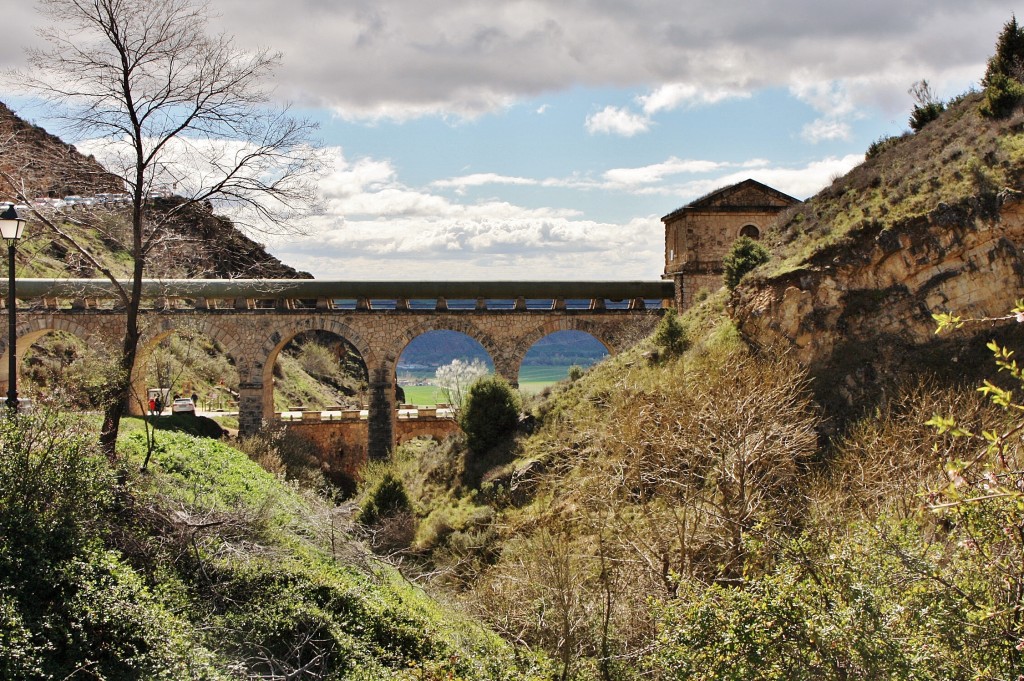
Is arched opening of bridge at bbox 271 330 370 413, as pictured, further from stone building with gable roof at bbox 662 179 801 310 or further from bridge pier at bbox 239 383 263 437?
stone building with gable roof at bbox 662 179 801 310

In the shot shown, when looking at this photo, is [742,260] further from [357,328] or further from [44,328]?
[44,328]

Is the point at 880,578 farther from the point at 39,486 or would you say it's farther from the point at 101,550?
the point at 39,486

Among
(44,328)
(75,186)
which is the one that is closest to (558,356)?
(44,328)

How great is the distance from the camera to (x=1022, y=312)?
168 inches

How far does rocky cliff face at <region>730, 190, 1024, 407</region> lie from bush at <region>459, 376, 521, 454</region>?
7.35 m

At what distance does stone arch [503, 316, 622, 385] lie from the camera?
27328mm

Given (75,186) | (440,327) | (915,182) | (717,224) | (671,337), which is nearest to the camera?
(75,186)

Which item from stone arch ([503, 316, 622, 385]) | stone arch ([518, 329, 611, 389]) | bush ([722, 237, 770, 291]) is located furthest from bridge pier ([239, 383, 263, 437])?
stone arch ([518, 329, 611, 389])

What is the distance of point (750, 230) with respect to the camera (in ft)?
88.7

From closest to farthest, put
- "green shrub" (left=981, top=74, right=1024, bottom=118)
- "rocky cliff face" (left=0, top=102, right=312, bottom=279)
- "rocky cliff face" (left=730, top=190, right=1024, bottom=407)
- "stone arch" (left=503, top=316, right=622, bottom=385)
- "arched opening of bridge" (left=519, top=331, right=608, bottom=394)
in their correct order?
Result: "rocky cliff face" (left=0, top=102, right=312, bottom=279) < "rocky cliff face" (left=730, top=190, right=1024, bottom=407) < "green shrub" (left=981, top=74, right=1024, bottom=118) < "stone arch" (left=503, top=316, right=622, bottom=385) < "arched opening of bridge" (left=519, top=331, right=608, bottom=394)

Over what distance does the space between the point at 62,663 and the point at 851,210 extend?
19.1 m

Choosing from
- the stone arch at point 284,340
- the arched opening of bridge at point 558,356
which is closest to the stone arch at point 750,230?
the stone arch at point 284,340

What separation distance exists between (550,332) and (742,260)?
781 cm

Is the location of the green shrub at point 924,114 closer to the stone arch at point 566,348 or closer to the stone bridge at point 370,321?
the stone bridge at point 370,321
